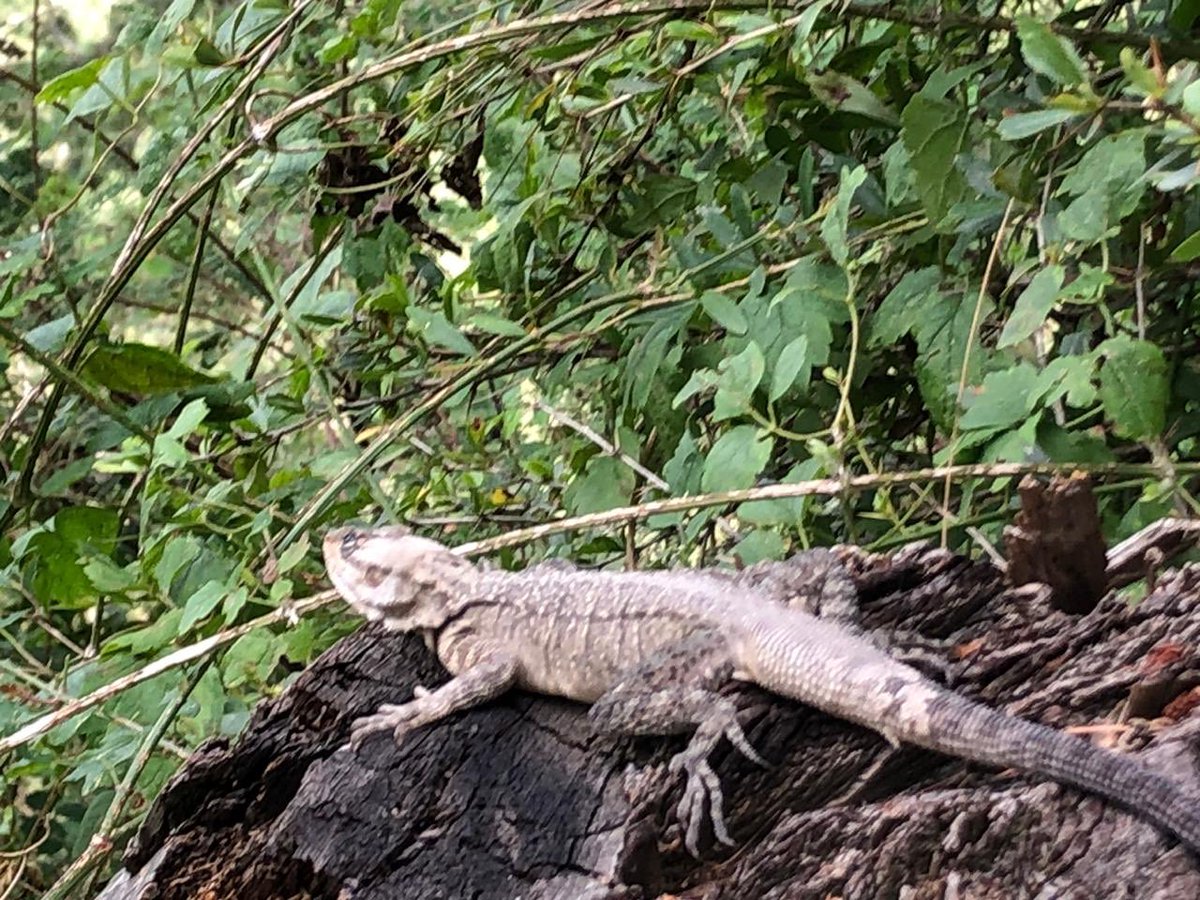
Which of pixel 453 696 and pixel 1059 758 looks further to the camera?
pixel 453 696

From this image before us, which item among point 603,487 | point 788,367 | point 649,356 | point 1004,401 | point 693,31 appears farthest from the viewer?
point 603,487

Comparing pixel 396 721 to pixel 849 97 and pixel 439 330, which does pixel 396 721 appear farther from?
pixel 849 97

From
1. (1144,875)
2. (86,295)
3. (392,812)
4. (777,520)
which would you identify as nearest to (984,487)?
(777,520)

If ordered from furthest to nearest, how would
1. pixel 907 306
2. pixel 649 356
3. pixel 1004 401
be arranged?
pixel 649 356 < pixel 907 306 < pixel 1004 401

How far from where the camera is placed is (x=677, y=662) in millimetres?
1660

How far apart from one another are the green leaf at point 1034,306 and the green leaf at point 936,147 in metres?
0.24

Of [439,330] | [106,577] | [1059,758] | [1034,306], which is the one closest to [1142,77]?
[1034,306]

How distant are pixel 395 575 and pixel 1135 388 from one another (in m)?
1.28

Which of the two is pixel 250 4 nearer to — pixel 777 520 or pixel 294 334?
pixel 294 334

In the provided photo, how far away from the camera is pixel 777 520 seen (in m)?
1.91

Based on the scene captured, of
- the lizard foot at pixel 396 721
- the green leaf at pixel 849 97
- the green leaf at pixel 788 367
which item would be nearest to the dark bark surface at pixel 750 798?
the lizard foot at pixel 396 721

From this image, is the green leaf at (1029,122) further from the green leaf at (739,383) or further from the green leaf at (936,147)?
the green leaf at (739,383)

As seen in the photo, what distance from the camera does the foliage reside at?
1723 mm

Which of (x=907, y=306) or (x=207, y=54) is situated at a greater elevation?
(x=207, y=54)
